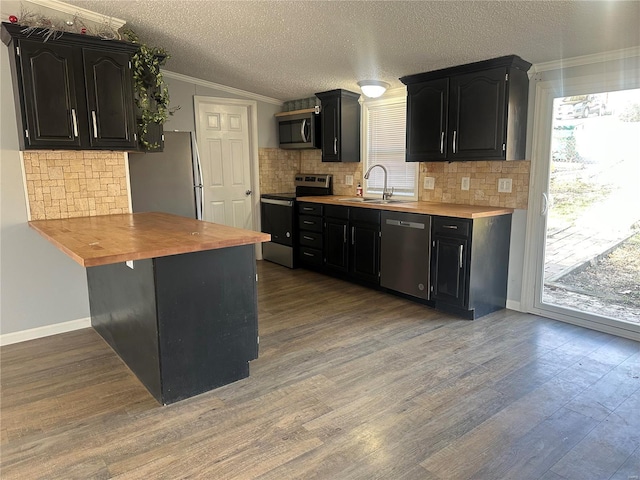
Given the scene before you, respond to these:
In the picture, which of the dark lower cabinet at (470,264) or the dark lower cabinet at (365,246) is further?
the dark lower cabinet at (365,246)

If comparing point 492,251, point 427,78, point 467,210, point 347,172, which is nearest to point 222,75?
point 347,172

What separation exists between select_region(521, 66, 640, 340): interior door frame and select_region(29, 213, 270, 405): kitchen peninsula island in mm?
2440

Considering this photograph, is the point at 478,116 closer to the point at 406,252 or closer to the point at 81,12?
the point at 406,252

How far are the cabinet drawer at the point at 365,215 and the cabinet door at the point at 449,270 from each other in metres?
0.70

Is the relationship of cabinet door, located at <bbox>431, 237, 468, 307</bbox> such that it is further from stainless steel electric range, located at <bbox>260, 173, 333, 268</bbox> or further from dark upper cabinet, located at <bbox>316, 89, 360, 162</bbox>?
stainless steel electric range, located at <bbox>260, 173, 333, 268</bbox>

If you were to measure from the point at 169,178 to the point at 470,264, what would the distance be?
2929 millimetres

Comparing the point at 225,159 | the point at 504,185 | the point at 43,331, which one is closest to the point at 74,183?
the point at 43,331

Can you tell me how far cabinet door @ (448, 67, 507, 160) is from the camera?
134 inches

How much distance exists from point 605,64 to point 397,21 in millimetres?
1571

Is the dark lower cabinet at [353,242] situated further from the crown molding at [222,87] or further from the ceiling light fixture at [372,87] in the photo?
the crown molding at [222,87]

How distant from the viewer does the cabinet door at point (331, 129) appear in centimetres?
496

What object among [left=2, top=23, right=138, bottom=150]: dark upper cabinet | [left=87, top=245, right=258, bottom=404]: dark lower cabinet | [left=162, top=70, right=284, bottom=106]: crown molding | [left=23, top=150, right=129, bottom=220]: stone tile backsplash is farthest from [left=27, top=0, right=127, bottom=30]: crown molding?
[left=87, top=245, right=258, bottom=404]: dark lower cabinet

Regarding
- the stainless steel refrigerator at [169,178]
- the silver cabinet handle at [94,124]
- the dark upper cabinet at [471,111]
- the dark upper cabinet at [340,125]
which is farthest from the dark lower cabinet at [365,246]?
the silver cabinet handle at [94,124]

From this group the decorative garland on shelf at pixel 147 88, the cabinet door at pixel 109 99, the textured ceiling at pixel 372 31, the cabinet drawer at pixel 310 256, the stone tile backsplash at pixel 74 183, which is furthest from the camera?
the cabinet drawer at pixel 310 256
